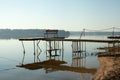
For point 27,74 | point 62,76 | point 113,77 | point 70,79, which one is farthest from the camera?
point 27,74

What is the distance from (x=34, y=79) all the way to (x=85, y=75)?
4.62 meters

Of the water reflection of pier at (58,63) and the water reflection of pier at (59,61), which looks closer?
the water reflection of pier at (58,63)

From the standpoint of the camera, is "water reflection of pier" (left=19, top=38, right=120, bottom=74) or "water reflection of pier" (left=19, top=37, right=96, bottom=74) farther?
"water reflection of pier" (left=19, top=38, right=120, bottom=74)

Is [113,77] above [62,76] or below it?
above

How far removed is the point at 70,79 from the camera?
2123cm

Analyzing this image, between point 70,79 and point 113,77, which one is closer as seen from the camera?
point 113,77

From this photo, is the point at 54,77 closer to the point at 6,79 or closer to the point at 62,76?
the point at 62,76

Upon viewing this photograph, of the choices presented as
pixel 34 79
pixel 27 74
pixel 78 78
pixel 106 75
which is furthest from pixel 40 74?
pixel 106 75

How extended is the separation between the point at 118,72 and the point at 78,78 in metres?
5.15

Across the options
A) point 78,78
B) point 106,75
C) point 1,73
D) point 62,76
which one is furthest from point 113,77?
point 1,73

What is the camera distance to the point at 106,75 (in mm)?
17062

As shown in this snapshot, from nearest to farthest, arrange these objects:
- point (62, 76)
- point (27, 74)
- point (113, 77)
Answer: point (113, 77) < point (62, 76) < point (27, 74)

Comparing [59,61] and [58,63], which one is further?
[59,61]

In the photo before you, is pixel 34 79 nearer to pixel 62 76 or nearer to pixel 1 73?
pixel 62 76
